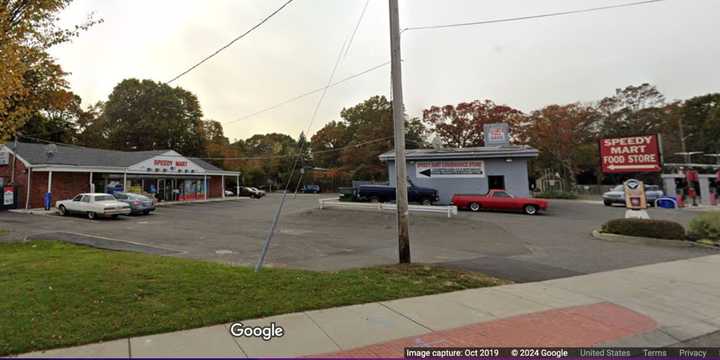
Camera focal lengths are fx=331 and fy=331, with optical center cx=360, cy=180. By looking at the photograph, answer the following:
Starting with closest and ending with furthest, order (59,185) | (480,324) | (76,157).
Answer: (480,324) < (59,185) < (76,157)

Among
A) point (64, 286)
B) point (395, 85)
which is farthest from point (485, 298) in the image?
point (64, 286)

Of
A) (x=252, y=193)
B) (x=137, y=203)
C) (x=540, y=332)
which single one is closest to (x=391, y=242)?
(x=540, y=332)

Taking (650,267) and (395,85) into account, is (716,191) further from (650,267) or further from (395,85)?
(395,85)

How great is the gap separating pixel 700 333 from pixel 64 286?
8.96 m

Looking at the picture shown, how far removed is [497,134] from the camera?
89.7ft

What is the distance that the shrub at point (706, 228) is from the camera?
36.5 feet

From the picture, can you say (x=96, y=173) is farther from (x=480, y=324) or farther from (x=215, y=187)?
(x=480, y=324)

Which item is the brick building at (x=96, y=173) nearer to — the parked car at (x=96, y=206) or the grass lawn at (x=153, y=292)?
the parked car at (x=96, y=206)

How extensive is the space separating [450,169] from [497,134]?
6555mm

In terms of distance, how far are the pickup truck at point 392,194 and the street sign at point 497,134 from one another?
8747mm

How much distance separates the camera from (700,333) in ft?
14.1

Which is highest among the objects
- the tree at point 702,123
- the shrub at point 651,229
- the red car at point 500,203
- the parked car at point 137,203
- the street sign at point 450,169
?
the tree at point 702,123

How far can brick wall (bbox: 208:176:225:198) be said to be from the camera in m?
35.2

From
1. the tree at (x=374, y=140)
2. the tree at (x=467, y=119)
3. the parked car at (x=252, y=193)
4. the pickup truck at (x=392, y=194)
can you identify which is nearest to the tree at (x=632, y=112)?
the tree at (x=467, y=119)
